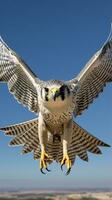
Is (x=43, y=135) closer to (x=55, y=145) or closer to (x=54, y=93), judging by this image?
(x=55, y=145)

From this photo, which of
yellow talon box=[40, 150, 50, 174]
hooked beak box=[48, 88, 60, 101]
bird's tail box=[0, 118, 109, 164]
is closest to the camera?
hooked beak box=[48, 88, 60, 101]

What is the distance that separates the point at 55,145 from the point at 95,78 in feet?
7.72

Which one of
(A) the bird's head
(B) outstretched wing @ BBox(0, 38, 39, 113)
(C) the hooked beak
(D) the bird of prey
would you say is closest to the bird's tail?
(D) the bird of prey

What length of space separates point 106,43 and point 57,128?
10.1 feet

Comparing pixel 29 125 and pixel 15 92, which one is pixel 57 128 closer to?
pixel 29 125

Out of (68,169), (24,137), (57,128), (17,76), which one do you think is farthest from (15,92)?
(68,169)

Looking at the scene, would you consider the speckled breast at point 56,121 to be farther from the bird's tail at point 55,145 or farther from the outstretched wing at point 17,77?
the outstretched wing at point 17,77

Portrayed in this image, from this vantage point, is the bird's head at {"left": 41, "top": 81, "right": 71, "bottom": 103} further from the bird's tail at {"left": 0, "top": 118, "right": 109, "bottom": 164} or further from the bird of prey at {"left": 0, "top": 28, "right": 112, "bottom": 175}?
the bird's tail at {"left": 0, "top": 118, "right": 109, "bottom": 164}

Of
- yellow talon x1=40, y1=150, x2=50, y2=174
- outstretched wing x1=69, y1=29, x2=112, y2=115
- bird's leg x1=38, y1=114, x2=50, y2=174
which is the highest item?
outstretched wing x1=69, y1=29, x2=112, y2=115

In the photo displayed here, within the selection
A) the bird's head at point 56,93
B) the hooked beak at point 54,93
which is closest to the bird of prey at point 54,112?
the bird's head at point 56,93

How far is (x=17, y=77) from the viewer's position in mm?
13734

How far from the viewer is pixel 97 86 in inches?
555

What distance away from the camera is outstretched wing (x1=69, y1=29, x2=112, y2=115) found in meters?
13.2

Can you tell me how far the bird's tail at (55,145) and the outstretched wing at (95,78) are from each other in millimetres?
700
